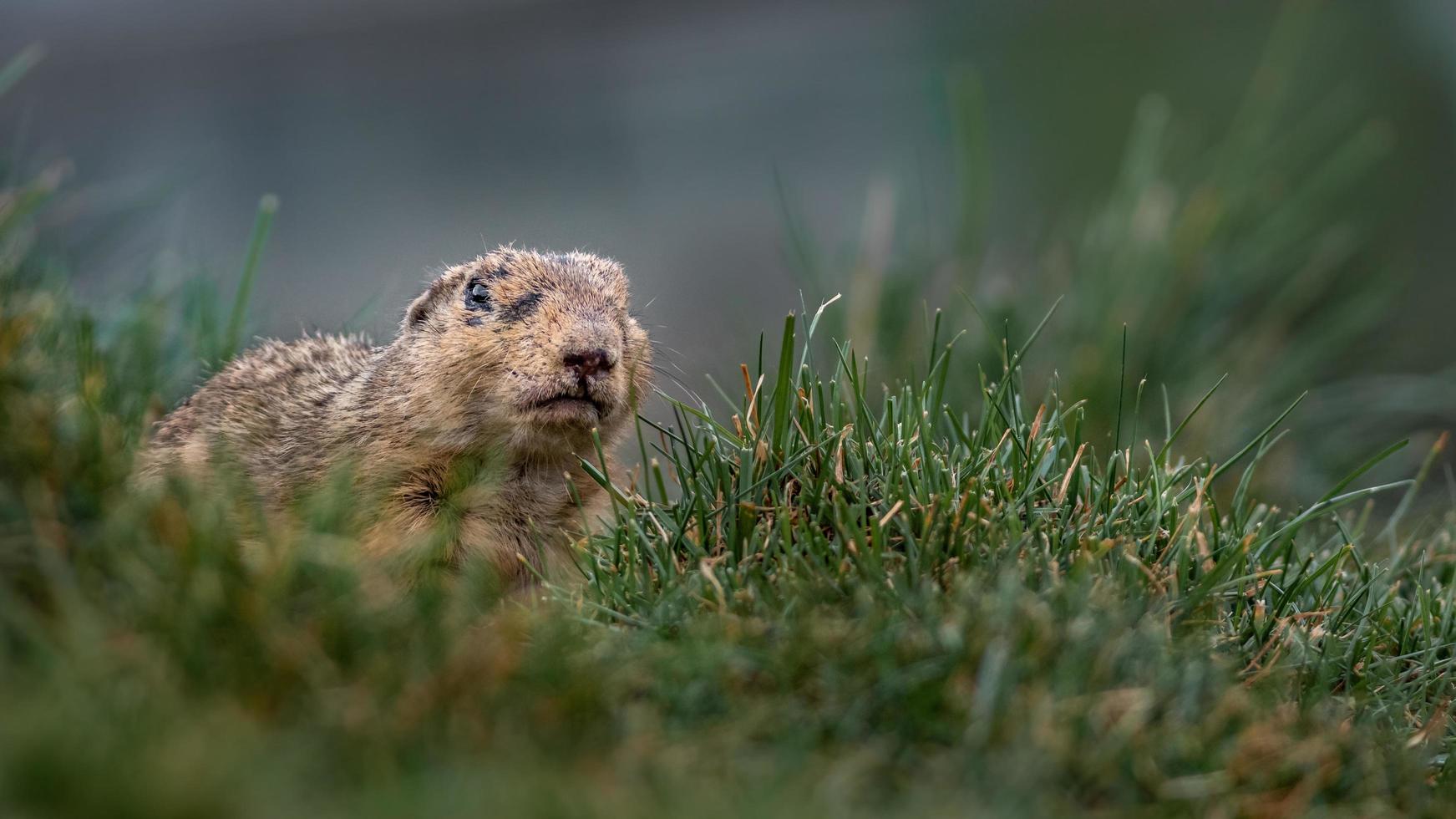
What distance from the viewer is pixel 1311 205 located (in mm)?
7332

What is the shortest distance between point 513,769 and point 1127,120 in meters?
8.57

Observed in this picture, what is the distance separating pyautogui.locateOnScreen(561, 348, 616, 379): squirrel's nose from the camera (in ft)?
13.5

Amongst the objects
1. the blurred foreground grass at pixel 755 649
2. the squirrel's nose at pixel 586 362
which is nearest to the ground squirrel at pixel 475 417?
the squirrel's nose at pixel 586 362

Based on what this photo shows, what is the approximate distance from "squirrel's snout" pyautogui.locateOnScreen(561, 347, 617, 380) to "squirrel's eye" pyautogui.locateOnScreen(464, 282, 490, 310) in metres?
0.57

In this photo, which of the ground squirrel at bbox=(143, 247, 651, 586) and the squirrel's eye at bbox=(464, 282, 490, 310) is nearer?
the ground squirrel at bbox=(143, 247, 651, 586)

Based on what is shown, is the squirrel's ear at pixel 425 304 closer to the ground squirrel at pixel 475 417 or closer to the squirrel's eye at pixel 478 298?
the ground squirrel at pixel 475 417

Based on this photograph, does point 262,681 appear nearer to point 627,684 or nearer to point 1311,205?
point 627,684

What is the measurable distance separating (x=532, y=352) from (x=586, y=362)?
0.66 feet

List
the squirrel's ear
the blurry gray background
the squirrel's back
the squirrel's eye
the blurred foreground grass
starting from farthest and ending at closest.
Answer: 1. the blurry gray background
2. the squirrel's ear
3. the squirrel's back
4. the squirrel's eye
5. the blurred foreground grass

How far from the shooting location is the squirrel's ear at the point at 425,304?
192 inches

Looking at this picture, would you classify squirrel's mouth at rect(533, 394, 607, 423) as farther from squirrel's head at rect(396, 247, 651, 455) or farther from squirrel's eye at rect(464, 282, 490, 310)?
squirrel's eye at rect(464, 282, 490, 310)

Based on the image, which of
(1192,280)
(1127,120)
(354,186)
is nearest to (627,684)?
(1192,280)

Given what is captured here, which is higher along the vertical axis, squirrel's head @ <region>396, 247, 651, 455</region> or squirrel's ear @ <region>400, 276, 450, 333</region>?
squirrel's ear @ <region>400, 276, 450, 333</region>

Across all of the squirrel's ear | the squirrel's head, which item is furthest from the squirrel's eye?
the squirrel's ear
